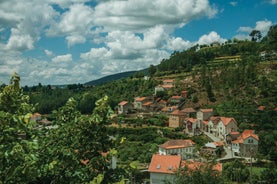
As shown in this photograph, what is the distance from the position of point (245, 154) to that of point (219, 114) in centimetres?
1536

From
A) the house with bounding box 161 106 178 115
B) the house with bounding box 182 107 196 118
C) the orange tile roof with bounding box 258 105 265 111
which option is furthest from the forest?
the house with bounding box 161 106 178 115

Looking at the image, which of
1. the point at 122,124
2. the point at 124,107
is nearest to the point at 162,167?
the point at 122,124

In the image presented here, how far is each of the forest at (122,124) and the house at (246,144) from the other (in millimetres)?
1205

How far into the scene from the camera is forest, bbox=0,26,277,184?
4.53 meters

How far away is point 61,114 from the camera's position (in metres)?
6.28

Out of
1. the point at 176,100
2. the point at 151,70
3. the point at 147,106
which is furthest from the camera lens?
the point at 151,70

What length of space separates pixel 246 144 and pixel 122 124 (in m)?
24.8

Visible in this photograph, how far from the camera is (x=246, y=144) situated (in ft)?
154

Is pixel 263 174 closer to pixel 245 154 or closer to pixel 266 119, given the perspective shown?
pixel 245 154

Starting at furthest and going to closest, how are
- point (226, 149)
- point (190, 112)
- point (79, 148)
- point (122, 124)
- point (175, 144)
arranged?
point (190, 112) → point (122, 124) → point (226, 149) → point (175, 144) → point (79, 148)

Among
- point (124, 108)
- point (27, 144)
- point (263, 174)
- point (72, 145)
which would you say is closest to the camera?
point (27, 144)

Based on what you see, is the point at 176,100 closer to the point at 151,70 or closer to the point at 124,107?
the point at 124,107

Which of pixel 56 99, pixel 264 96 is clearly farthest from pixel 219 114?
pixel 56 99

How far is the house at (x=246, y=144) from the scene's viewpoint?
46.5 m
